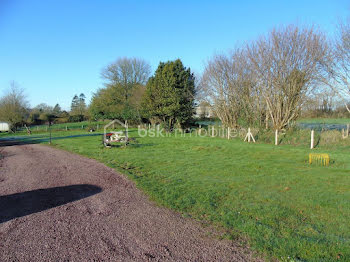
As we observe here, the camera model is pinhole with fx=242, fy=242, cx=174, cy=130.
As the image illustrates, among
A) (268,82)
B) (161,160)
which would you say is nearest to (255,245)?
(161,160)

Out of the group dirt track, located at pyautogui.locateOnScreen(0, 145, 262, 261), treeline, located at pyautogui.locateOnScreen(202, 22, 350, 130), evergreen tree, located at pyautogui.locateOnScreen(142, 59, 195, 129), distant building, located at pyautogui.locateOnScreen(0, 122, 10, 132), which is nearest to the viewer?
dirt track, located at pyautogui.locateOnScreen(0, 145, 262, 261)

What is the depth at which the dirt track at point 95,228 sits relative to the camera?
335 centimetres

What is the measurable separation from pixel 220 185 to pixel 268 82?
14.8 meters

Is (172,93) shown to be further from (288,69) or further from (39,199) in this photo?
(39,199)

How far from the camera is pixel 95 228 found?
4.11 meters

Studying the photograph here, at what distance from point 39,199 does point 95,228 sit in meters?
2.34

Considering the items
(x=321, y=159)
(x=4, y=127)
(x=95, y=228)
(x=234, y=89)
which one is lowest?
(x=95, y=228)

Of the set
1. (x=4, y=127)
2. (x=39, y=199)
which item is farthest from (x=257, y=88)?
(x=4, y=127)

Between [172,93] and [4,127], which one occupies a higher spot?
[172,93]

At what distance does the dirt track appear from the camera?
3.35 m

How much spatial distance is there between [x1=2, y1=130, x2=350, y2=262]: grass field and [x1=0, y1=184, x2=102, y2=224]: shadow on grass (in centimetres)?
156

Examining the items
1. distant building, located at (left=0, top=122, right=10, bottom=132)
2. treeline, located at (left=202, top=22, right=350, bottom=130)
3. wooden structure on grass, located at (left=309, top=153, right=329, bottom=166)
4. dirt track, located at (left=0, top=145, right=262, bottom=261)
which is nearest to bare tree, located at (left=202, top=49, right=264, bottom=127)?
treeline, located at (left=202, top=22, right=350, bottom=130)

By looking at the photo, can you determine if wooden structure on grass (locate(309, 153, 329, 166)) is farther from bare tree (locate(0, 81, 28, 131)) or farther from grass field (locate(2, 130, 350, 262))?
bare tree (locate(0, 81, 28, 131))

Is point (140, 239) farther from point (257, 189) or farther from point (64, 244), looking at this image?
point (257, 189)
